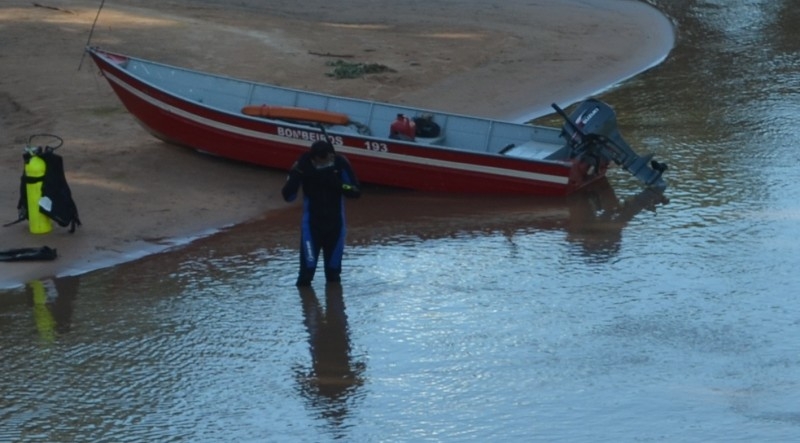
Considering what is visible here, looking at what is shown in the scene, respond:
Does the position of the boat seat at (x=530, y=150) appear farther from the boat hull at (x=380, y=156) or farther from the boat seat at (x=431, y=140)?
the boat seat at (x=431, y=140)

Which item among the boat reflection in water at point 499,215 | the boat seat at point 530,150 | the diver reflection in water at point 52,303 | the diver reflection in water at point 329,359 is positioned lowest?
the diver reflection in water at point 52,303

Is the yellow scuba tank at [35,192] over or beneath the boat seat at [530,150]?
beneath

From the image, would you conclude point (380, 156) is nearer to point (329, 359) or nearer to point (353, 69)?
point (329, 359)

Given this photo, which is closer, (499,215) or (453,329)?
(453,329)

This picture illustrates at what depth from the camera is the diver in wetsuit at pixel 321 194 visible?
11.0 m

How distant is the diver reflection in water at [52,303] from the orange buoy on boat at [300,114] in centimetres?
438

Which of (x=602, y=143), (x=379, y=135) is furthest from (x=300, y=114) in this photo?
(x=602, y=143)

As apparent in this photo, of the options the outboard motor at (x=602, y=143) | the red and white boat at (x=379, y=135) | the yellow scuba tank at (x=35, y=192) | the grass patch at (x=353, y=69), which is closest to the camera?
the yellow scuba tank at (x=35, y=192)

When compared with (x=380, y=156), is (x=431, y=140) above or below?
above

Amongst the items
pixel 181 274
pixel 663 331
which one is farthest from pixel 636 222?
pixel 181 274

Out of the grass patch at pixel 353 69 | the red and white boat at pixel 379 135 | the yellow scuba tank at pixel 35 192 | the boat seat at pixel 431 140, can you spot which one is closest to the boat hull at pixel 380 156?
the red and white boat at pixel 379 135

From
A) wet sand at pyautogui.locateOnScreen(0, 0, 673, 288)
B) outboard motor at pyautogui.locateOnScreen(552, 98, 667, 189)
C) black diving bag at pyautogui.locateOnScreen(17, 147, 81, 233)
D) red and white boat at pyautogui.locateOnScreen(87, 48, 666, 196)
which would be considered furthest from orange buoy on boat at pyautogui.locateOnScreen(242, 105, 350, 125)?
black diving bag at pyautogui.locateOnScreen(17, 147, 81, 233)

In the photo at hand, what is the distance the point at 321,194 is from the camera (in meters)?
11.1

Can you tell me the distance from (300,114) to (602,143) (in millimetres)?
3692
